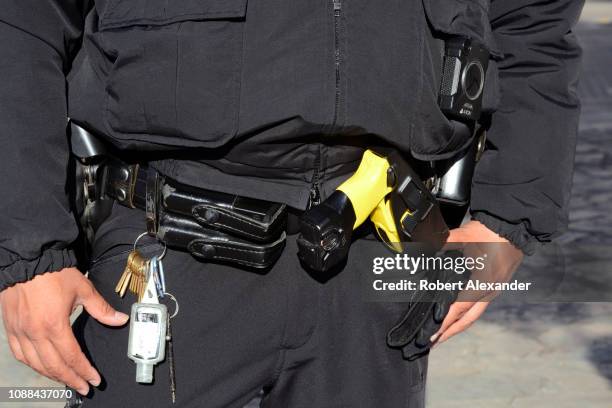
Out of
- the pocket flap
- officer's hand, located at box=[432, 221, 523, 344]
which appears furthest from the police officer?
officer's hand, located at box=[432, 221, 523, 344]

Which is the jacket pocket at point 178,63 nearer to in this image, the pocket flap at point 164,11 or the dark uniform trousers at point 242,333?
the pocket flap at point 164,11

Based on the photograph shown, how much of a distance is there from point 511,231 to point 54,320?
0.99 m

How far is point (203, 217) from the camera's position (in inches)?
74.8

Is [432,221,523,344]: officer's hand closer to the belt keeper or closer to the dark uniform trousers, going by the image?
the dark uniform trousers

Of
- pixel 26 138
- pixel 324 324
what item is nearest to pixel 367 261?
pixel 324 324

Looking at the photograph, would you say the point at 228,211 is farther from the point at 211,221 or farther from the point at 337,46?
the point at 337,46

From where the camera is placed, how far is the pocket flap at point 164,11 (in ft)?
5.85

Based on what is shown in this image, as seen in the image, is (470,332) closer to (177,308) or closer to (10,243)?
(177,308)

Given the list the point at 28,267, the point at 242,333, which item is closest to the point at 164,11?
the point at 28,267

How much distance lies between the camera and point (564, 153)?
7.25 feet

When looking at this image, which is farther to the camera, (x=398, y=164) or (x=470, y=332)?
(x=470, y=332)

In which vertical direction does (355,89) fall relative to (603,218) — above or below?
above

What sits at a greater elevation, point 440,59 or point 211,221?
point 440,59

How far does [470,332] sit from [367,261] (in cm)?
241
